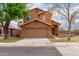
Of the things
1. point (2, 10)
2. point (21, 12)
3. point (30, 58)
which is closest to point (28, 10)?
point (21, 12)

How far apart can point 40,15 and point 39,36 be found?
6.33 meters

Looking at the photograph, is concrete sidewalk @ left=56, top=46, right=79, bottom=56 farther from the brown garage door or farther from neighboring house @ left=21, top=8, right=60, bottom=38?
the brown garage door

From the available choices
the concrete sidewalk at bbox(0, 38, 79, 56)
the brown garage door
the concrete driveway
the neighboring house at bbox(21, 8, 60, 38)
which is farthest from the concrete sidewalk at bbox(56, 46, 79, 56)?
the brown garage door

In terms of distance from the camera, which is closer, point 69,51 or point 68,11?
point 69,51

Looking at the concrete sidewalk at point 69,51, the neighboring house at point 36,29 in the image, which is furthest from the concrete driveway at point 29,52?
the neighboring house at point 36,29

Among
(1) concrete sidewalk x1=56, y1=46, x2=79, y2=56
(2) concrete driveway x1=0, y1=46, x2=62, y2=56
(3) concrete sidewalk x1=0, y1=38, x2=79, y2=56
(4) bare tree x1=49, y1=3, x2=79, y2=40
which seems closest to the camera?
(1) concrete sidewalk x1=56, y1=46, x2=79, y2=56

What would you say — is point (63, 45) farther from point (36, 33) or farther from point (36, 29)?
point (36, 29)

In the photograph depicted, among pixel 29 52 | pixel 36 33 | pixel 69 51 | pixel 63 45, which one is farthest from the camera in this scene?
pixel 36 33

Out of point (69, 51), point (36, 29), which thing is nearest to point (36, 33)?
point (36, 29)

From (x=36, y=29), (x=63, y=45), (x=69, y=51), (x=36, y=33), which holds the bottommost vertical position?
(x=36, y=33)

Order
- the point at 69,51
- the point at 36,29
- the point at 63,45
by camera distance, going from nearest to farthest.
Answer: the point at 69,51
the point at 63,45
the point at 36,29

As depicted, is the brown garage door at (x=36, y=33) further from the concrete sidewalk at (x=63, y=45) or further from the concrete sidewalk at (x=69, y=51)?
the concrete sidewalk at (x=69, y=51)

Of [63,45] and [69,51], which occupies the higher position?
[69,51]

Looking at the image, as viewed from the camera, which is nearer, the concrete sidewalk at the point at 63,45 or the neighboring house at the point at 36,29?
the concrete sidewalk at the point at 63,45
